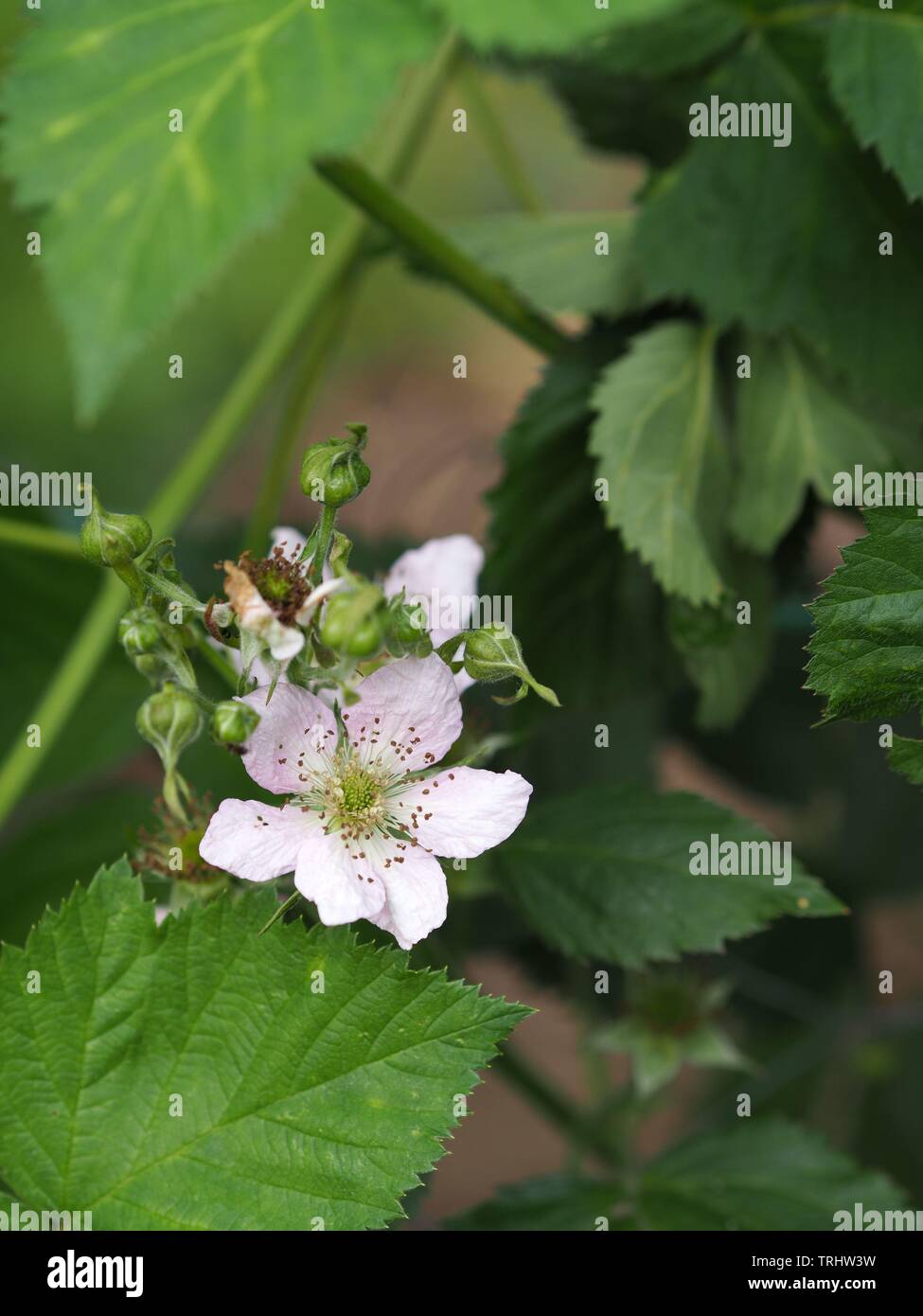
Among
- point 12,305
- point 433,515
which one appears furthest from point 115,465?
point 433,515

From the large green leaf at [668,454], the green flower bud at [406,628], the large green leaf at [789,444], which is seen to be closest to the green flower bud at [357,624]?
the green flower bud at [406,628]

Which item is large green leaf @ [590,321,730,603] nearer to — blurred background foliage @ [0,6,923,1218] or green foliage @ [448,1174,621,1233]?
blurred background foliage @ [0,6,923,1218]

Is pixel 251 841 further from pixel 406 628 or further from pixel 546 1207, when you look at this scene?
pixel 546 1207

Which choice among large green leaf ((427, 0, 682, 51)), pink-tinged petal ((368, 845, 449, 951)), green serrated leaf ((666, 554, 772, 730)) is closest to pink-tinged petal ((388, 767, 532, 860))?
pink-tinged petal ((368, 845, 449, 951))

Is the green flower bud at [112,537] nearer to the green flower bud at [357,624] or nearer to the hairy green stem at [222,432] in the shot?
the green flower bud at [357,624]
